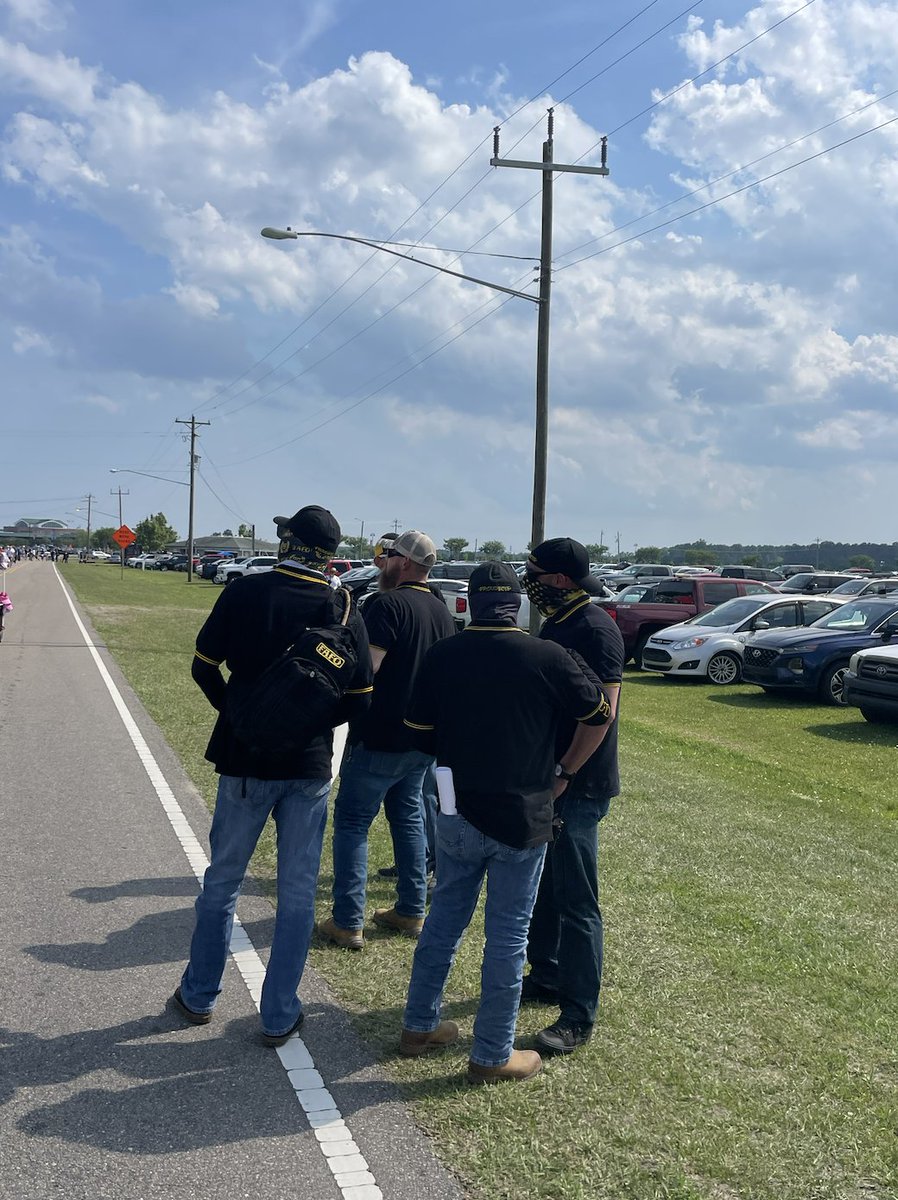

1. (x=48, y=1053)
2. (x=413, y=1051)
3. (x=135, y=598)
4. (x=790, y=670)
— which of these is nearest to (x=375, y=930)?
(x=413, y=1051)

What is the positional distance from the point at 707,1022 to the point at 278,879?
1.90 metres

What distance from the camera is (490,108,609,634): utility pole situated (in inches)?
717

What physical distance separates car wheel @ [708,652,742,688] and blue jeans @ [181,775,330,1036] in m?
16.1

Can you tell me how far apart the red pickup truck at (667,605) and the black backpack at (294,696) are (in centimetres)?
1796

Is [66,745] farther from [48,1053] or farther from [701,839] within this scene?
[48,1053]

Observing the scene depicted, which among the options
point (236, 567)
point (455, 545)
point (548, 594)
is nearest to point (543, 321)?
point (548, 594)

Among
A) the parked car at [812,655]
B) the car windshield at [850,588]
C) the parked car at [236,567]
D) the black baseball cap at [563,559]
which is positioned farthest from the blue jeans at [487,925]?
the parked car at [236,567]

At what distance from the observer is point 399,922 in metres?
5.76

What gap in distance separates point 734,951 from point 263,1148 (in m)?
2.83

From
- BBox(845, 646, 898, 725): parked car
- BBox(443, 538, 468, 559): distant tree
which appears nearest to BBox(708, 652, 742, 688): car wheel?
BBox(845, 646, 898, 725): parked car

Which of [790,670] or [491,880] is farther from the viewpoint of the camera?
[790,670]

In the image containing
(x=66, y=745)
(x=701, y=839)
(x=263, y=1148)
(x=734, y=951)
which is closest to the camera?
(x=263, y=1148)

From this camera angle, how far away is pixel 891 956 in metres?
5.62

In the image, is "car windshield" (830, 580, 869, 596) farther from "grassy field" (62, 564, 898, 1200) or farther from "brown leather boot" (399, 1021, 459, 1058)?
"brown leather boot" (399, 1021, 459, 1058)
